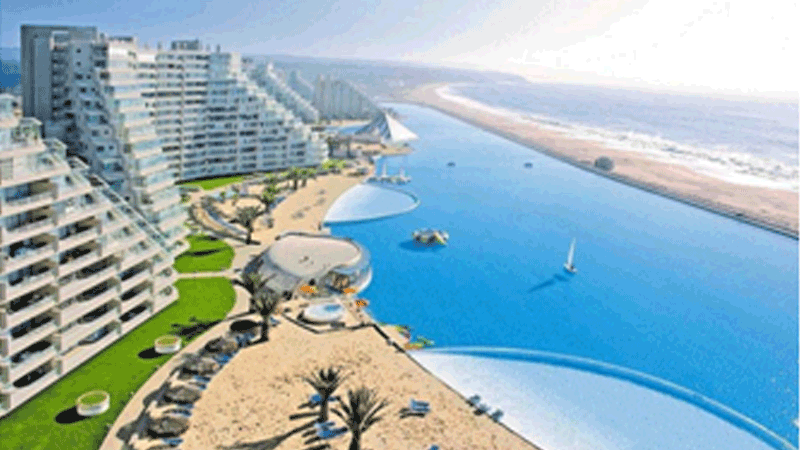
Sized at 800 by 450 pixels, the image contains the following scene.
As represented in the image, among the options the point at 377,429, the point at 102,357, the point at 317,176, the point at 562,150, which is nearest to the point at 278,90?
→ the point at 317,176

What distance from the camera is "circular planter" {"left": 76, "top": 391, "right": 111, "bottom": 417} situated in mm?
35906

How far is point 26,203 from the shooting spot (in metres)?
35.1

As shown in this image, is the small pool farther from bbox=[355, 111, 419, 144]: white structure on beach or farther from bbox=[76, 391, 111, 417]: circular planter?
bbox=[355, 111, 419, 144]: white structure on beach

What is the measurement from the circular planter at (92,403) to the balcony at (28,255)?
27.8 ft

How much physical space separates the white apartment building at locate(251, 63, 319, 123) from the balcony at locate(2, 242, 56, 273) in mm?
99295

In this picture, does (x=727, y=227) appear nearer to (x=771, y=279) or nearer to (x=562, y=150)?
(x=771, y=279)

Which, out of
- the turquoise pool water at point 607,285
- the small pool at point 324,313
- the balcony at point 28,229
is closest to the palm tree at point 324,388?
the small pool at point 324,313

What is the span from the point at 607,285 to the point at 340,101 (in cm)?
13602

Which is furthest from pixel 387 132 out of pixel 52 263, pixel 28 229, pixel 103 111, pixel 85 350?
pixel 28 229

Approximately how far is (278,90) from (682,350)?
352 ft

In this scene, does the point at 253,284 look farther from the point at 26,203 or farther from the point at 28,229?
the point at 26,203

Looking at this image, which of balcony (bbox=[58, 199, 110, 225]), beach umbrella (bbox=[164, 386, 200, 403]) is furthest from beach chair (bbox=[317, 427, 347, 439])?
balcony (bbox=[58, 199, 110, 225])

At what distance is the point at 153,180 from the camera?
5675 centimetres

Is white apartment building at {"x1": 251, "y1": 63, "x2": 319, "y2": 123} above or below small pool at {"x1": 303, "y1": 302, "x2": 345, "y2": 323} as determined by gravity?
above
